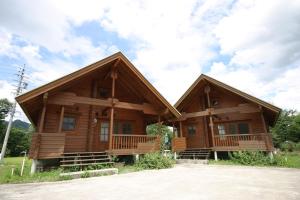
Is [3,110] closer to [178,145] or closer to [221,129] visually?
[178,145]

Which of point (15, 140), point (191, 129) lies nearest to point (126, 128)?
point (191, 129)

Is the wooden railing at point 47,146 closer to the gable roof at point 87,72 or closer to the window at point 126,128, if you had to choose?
the gable roof at point 87,72

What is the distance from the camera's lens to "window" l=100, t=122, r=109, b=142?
533 inches

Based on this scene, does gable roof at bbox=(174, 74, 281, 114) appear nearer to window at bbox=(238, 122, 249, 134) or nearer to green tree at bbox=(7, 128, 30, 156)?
window at bbox=(238, 122, 249, 134)

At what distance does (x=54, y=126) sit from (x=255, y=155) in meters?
12.6

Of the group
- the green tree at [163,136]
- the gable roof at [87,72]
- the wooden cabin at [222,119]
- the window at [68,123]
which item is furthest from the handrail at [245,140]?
the window at [68,123]

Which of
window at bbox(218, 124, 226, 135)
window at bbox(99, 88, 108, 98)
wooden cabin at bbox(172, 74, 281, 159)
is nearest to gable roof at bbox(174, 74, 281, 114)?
wooden cabin at bbox(172, 74, 281, 159)

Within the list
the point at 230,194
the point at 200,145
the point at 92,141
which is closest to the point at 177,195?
the point at 230,194

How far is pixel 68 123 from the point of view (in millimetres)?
12430

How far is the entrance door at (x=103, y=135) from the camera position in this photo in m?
13.4

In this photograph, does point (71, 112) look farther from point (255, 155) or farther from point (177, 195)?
point (255, 155)

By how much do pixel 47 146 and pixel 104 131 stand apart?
4.33 meters

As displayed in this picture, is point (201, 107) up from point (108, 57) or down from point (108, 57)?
down

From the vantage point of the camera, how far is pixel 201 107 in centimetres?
1820
